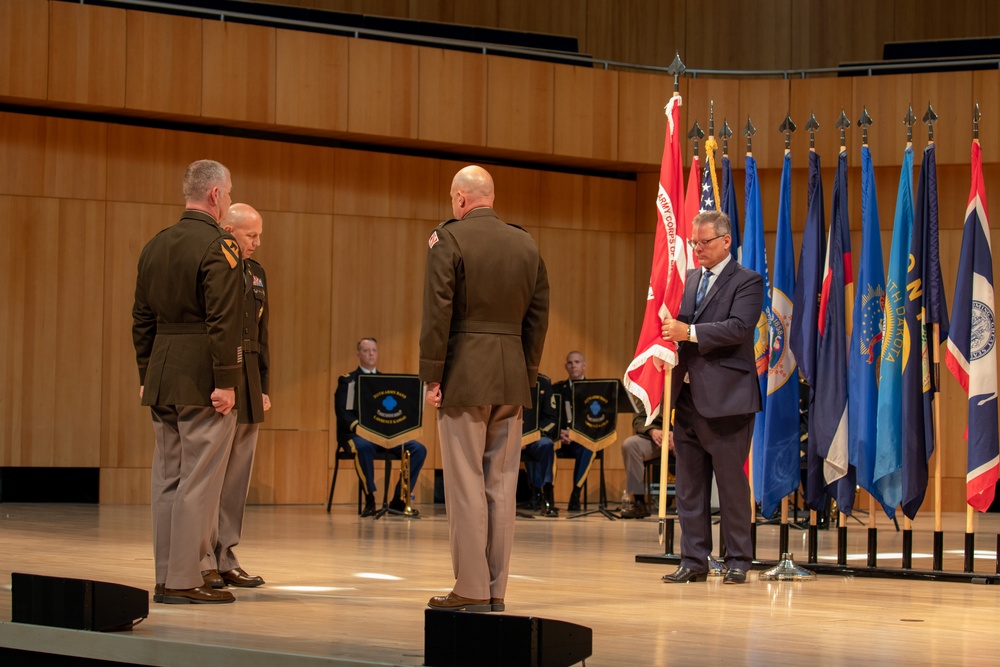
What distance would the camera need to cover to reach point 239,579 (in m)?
5.18

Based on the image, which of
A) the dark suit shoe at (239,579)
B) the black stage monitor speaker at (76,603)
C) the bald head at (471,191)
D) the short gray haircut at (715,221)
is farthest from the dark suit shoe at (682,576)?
the black stage monitor speaker at (76,603)

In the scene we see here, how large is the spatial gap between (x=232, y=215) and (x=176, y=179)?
570cm

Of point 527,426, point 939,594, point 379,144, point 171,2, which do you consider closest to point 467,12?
point 379,144

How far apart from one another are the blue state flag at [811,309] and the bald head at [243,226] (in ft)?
8.49

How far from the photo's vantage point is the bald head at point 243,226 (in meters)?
5.30

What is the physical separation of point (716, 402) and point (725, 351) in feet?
0.76

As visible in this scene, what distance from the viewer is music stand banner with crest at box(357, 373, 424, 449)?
9422 millimetres

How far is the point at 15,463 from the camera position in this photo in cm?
1015

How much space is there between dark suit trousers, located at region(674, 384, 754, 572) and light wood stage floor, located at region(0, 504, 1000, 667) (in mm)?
176

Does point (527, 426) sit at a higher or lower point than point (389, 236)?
lower

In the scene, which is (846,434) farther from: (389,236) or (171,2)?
(171,2)

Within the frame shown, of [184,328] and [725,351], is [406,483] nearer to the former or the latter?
[725,351]

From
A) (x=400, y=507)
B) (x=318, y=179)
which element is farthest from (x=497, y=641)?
(x=318, y=179)

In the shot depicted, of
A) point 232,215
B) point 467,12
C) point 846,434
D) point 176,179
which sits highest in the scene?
point 467,12
